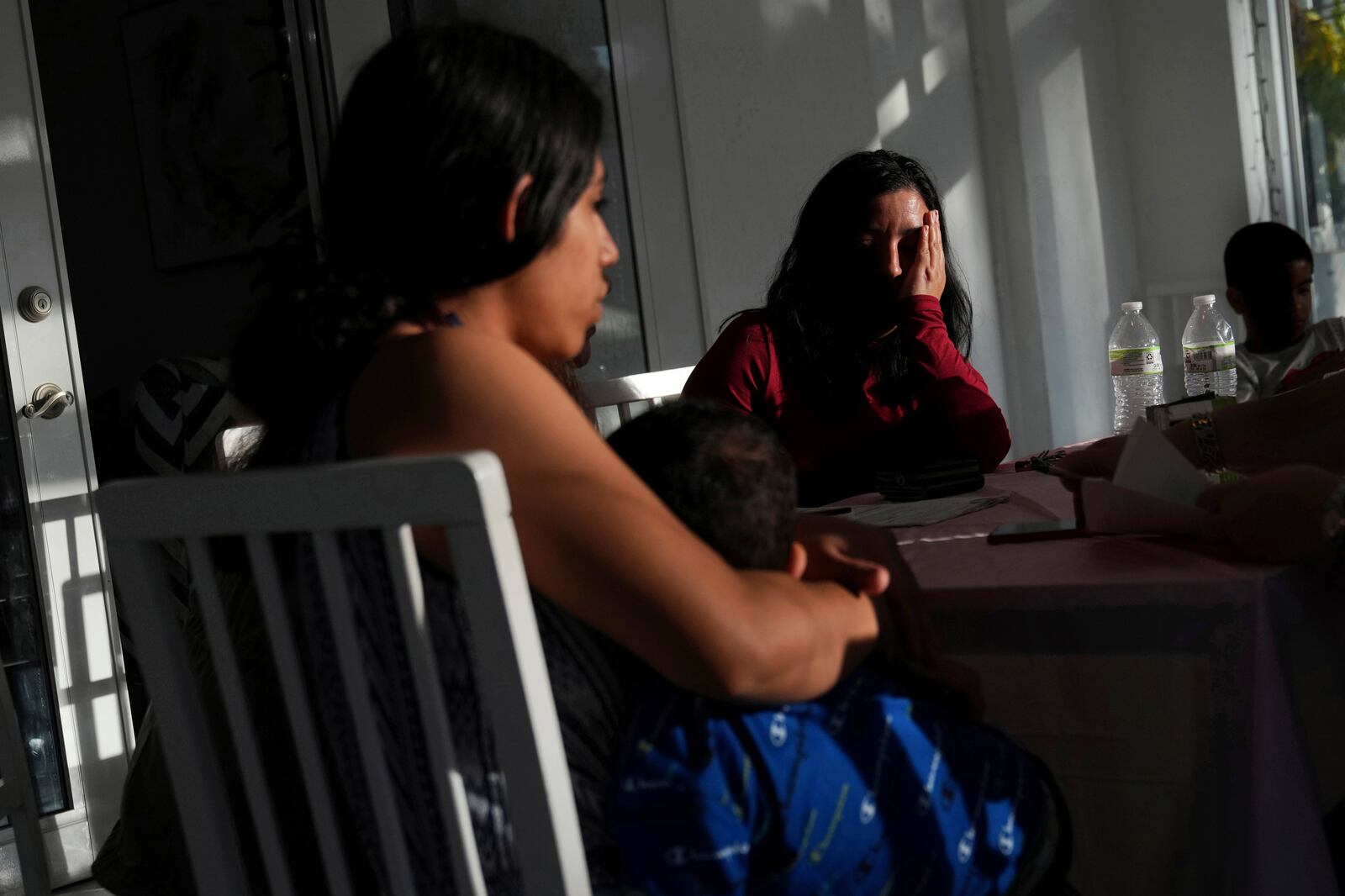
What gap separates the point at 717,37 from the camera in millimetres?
A: 3793

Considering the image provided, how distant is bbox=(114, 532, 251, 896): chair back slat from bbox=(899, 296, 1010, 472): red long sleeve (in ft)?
4.84

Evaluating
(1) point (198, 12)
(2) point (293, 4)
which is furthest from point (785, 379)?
(1) point (198, 12)

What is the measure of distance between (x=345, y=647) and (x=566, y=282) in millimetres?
336

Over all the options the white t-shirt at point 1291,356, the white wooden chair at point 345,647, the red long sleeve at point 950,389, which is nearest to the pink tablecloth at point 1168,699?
the white wooden chair at point 345,647

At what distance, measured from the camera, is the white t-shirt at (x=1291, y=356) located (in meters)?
3.13

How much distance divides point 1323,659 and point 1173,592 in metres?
0.15

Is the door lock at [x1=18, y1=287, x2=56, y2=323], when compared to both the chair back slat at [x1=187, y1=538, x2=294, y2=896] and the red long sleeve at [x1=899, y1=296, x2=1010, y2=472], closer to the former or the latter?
the red long sleeve at [x1=899, y1=296, x2=1010, y2=472]

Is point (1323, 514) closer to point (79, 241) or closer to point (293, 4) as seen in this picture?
point (293, 4)

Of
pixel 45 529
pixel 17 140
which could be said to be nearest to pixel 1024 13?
pixel 17 140

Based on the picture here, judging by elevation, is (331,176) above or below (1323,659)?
above

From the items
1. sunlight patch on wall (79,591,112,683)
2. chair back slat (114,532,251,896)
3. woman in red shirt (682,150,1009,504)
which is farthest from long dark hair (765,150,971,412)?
sunlight patch on wall (79,591,112,683)

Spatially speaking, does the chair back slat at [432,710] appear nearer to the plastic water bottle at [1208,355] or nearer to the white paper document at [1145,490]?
the white paper document at [1145,490]

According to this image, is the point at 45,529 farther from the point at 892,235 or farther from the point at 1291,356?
the point at 1291,356

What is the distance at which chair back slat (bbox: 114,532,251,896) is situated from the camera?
821 millimetres
